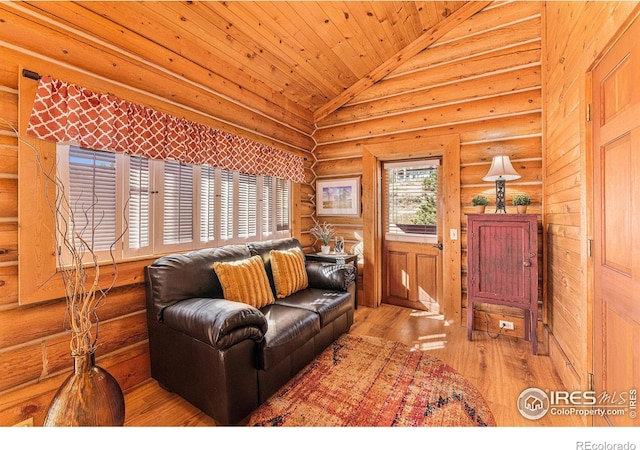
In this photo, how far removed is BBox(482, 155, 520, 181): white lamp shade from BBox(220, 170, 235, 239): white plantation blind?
108 inches

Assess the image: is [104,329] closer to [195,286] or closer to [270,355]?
[195,286]

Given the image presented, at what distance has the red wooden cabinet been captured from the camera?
103 inches

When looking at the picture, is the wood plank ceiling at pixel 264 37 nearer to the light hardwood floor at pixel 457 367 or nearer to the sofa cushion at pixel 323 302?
the sofa cushion at pixel 323 302

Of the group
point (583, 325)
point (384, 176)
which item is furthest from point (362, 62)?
point (583, 325)

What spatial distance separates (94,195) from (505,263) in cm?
359

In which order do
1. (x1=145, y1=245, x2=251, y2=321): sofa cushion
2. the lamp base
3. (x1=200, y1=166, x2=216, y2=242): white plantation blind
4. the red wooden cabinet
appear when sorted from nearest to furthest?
(x1=145, y1=245, x2=251, y2=321): sofa cushion → the red wooden cabinet → (x1=200, y1=166, x2=216, y2=242): white plantation blind → the lamp base

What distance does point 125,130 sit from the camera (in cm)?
204

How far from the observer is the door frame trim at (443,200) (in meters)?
3.34

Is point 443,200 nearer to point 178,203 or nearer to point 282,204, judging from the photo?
point 282,204

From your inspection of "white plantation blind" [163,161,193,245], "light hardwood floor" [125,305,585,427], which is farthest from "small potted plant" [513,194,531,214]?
"white plantation blind" [163,161,193,245]

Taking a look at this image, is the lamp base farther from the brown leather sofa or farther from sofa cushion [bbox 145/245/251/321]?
sofa cushion [bbox 145/245/251/321]

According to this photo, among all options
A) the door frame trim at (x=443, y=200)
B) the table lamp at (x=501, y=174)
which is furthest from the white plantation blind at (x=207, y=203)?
the table lamp at (x=501, y=174)

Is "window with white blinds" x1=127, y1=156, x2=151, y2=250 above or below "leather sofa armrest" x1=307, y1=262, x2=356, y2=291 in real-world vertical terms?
above

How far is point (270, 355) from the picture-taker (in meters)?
1.83
